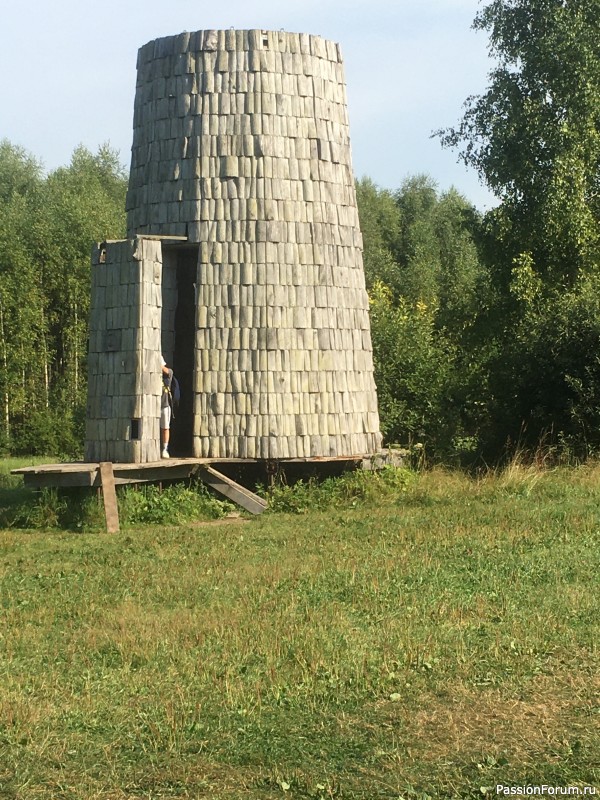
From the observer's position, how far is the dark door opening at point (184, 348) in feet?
70.7

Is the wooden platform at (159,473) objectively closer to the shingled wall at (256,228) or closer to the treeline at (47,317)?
the shingled wall at (256,228)

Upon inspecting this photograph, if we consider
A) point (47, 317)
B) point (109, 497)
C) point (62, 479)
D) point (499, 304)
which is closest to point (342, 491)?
point (109, 497)

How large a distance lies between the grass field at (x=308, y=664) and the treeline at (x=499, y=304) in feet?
24.6

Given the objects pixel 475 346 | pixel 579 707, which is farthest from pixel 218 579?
pixel 475 346

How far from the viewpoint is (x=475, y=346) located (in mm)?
30953

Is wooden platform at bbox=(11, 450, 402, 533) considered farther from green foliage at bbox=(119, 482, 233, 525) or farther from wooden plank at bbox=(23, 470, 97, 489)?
green foliage at bbox=(119, 482, 233, 525)

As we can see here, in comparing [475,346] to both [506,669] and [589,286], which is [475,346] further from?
[506,669]

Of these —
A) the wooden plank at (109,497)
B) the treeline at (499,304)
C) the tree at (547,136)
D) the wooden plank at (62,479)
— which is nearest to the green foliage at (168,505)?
the wooden plank at (109,497)

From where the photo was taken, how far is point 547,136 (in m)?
29.0

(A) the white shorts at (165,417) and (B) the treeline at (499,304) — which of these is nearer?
(A) the white shorts at (165,417)

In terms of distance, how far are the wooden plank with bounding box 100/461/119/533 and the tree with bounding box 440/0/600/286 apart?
15.0 m

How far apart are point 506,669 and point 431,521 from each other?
23.4 feet

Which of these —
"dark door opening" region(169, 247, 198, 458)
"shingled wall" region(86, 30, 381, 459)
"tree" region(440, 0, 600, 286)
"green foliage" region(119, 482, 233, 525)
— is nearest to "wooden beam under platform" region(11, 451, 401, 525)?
"green foliage" region(119, 482, 233, 525)

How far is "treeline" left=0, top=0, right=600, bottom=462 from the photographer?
22625mm
